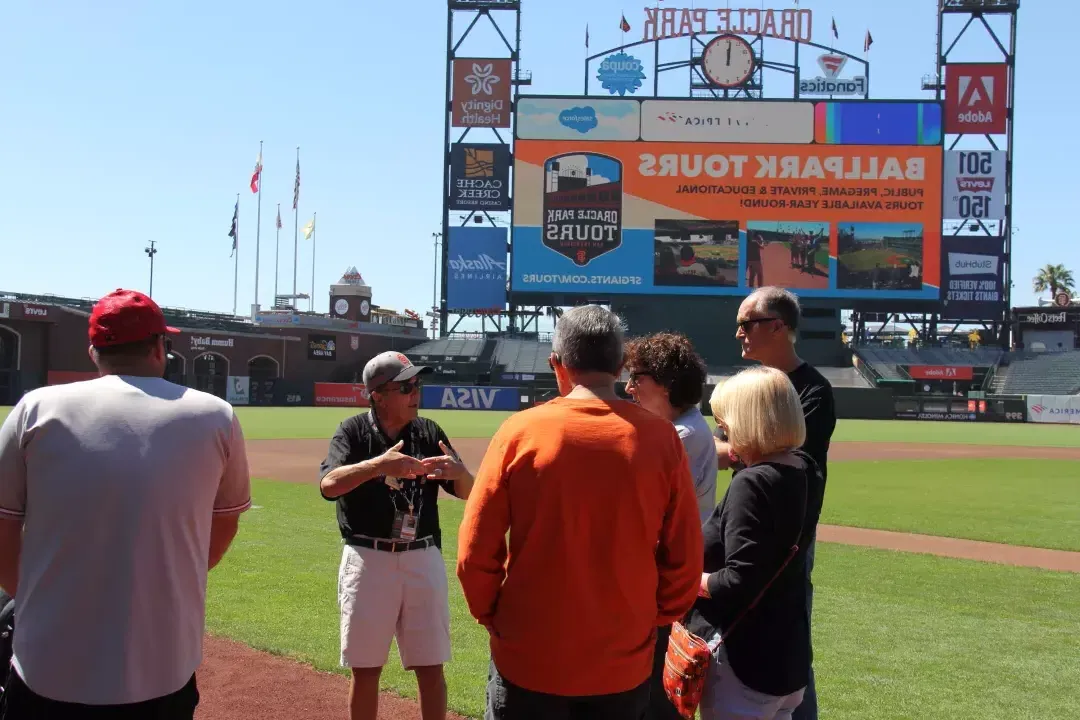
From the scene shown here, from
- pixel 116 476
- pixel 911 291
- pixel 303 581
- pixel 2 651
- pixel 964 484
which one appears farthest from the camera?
pixel 911 291

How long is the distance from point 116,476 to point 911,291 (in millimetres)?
51008

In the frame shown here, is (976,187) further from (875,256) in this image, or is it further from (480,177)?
(480,177)

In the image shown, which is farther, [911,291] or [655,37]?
[655,37]

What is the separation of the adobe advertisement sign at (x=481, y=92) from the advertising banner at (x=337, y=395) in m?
15.7

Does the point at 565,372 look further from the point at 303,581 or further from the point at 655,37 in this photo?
the point at 655,37

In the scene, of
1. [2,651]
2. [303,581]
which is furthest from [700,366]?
[303,581]

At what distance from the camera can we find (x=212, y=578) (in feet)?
25.8

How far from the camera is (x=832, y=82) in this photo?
5219cm

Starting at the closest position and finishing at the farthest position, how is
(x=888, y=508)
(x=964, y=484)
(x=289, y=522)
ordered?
(x=289, y=522) → (x=888, y=508) → (x=964, y=484)

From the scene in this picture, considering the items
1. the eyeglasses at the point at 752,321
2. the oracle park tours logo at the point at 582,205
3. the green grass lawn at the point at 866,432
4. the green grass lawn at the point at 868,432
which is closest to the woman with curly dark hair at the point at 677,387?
the eyeglasses at the point at 752,321

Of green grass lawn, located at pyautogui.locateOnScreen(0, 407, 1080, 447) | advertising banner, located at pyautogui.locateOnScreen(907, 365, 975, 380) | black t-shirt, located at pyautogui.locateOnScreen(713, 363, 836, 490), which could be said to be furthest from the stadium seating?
black t-shirt, located at pyautogui.locateOnScreen(713, 363, 836, 490)

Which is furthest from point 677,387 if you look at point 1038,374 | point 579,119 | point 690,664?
point 1038,374

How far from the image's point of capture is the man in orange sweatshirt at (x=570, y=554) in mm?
2645

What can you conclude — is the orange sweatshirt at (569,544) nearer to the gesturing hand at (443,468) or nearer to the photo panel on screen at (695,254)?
the gesturing hand at (443,468)
